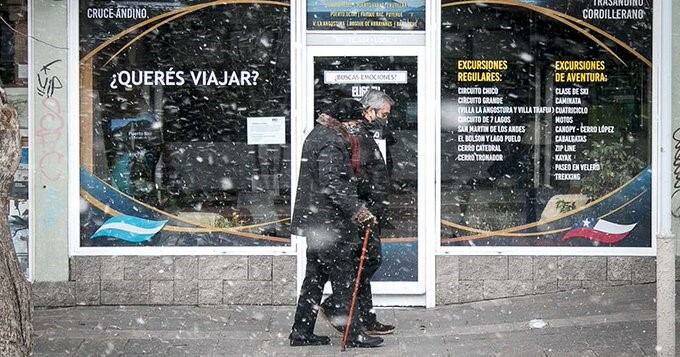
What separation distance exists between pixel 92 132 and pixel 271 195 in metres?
1.67

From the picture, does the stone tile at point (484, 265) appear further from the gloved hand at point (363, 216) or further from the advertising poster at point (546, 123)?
the gloved hand at point (363, 216)

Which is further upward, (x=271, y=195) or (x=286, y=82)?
(x=286, y=82)

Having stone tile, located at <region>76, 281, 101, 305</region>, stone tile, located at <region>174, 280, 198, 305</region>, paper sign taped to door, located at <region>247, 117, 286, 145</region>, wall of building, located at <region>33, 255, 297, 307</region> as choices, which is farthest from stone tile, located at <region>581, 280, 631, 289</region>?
stone tile, located at <region>76, 281, 101, 305</region>

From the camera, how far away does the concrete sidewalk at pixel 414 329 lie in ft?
26.6

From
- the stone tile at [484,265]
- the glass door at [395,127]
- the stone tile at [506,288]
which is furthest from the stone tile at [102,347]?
the stone tile at [506,288]

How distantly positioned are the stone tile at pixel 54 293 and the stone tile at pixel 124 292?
275 mm

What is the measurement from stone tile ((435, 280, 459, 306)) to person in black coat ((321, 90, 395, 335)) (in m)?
1.33

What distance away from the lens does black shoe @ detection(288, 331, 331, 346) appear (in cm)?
822

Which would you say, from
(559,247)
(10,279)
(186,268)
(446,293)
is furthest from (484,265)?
(10,279)

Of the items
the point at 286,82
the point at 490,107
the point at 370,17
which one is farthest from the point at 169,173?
the point at 490,107

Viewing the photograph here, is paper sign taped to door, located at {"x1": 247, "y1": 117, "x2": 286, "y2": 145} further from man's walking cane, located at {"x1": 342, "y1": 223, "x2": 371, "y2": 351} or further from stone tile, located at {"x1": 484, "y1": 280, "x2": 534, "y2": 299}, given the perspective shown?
stone tile, located at {"x1": 484, "y1": 280, "x2": 534, "y2": 299}

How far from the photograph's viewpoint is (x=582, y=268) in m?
9.78

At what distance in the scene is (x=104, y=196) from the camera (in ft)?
32.1

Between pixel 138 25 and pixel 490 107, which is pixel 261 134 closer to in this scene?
pixel 138 25
